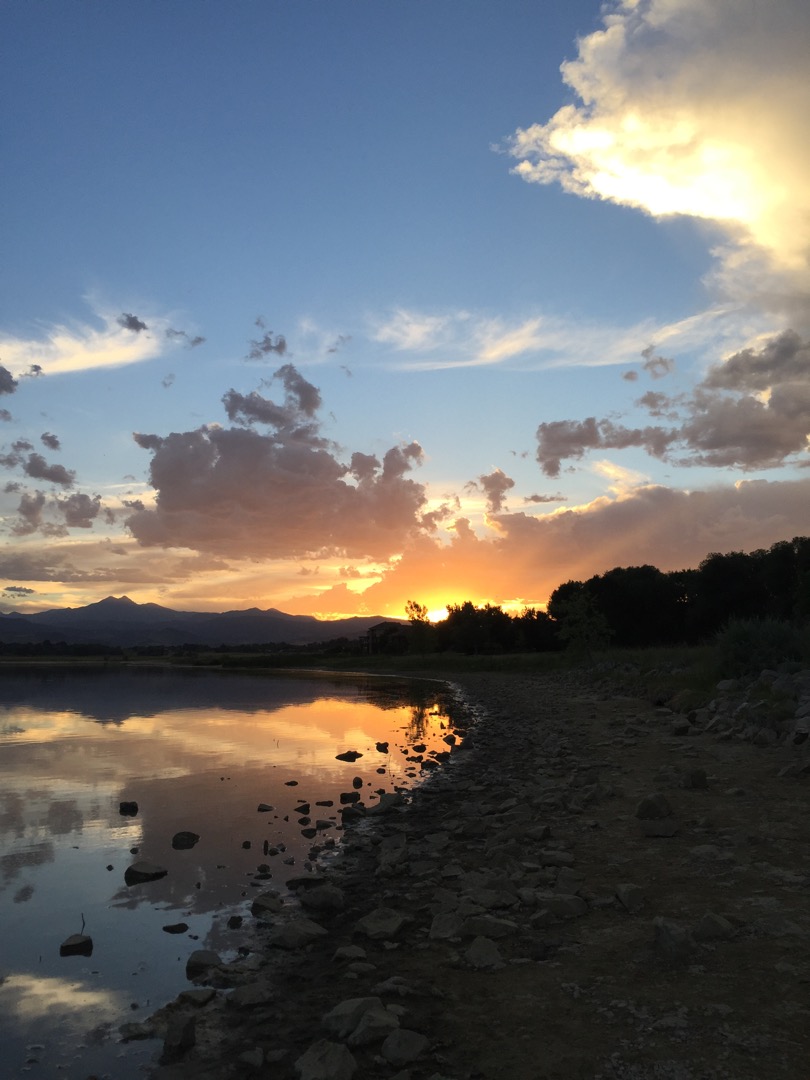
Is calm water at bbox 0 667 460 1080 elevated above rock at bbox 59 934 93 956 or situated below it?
below

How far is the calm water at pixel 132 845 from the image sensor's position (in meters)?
7.50

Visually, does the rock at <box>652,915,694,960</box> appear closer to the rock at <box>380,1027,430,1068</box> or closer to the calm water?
the rock at <box>380,1027,430,1068</box>

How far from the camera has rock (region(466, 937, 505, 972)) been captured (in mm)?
7491

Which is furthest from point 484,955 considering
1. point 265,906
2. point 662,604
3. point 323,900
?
point 662,604

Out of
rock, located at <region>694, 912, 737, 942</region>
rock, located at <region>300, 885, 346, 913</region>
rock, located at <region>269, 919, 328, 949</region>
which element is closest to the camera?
rock, located at <region>694, 912, 737, 942</region>

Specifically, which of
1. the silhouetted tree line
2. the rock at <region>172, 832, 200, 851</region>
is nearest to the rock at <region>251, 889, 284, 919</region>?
the rock at <region>172, 832, 200, 851</region>

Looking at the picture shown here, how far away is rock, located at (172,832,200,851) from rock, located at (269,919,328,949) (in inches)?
216

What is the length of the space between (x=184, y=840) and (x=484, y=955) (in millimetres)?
8419

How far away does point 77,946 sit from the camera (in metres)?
9.06

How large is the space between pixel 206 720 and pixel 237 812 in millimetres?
24197

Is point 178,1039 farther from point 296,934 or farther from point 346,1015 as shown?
point 296,934

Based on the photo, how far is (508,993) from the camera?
6859 mm

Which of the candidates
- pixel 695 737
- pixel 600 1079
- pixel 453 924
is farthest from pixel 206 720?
pixel 600 1079

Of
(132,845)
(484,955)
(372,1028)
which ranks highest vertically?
(372,1028)
